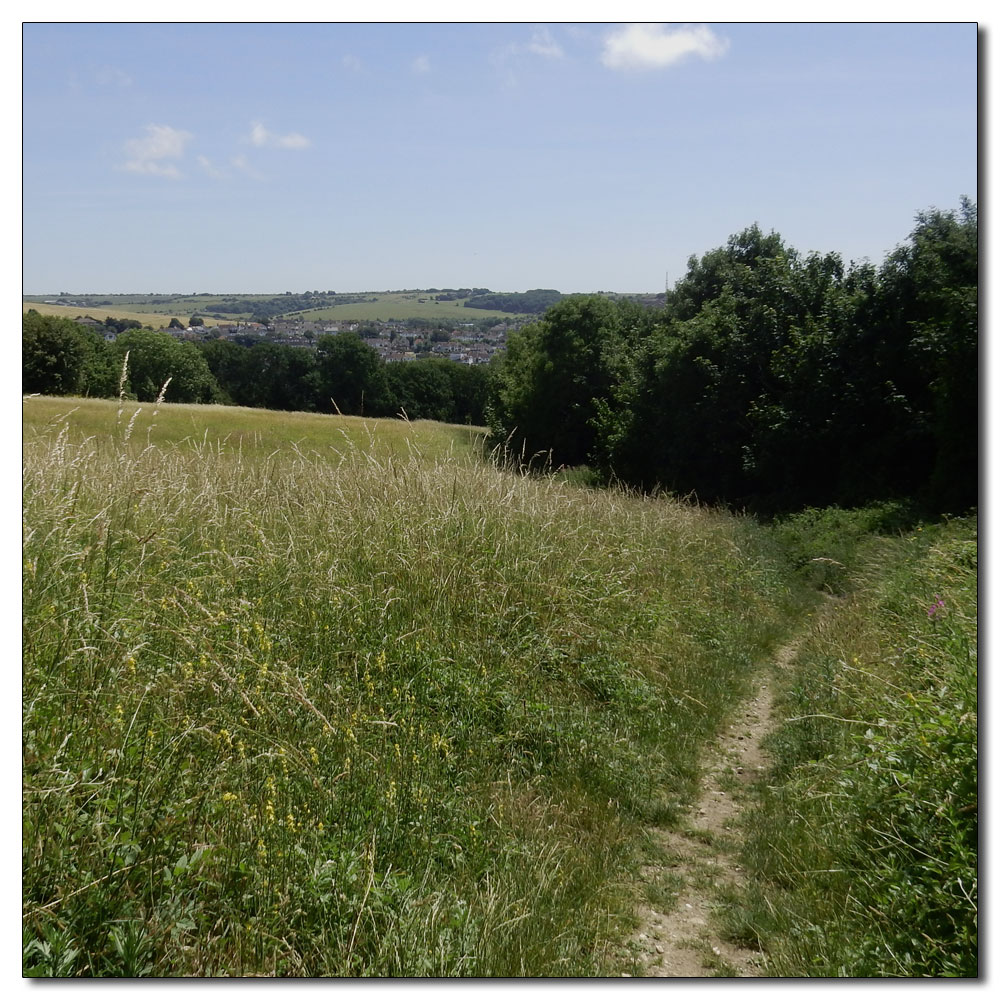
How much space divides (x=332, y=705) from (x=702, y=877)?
2.28 meters

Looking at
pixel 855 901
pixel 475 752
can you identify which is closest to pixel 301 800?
pixel 475 752

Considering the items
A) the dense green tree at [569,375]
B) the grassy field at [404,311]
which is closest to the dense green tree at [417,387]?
the grassy field at [404,311]

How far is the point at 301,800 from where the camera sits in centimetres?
374

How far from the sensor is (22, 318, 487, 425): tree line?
17.0 feet

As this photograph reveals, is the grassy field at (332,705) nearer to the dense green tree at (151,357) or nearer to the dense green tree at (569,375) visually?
the dense green tree at (151,357)

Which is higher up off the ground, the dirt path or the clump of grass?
the clump of grass

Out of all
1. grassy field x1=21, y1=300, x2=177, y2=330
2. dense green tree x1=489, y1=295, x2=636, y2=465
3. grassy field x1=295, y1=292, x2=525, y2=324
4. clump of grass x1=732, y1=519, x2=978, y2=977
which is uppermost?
dense green tree x1=489, y1=295, x2=636, y2=465

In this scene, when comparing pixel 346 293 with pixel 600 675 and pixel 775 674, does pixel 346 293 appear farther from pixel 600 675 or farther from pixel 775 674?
pixel 775 674

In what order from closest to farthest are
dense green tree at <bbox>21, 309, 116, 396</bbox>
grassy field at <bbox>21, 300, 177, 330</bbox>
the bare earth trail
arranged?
1. the bare earth trail
2. grassy field at <bbox>21, 300, 177, 330</bbox>
3. dense green tree at <bbox>21, 309, 116, 396</bbox>

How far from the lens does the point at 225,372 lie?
11984 millimetres

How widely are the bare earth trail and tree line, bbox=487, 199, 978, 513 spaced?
5710mm

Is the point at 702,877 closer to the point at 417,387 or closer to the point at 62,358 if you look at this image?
the point at 62,358

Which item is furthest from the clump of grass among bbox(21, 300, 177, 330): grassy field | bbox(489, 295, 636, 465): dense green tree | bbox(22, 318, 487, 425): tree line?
bbox(489, 295, 636, 465): dense green tree

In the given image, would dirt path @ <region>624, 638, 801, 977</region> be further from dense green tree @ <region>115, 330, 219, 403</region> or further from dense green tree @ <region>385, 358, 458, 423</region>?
dense green tree @ <region>115, 330, 219, 403</region>
